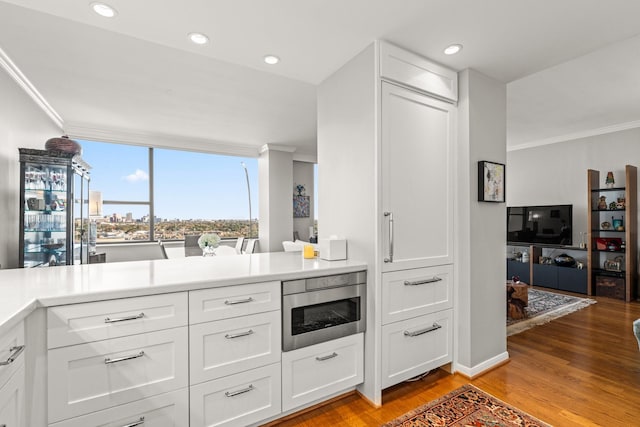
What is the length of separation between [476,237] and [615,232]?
409cm

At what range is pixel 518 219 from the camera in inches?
229

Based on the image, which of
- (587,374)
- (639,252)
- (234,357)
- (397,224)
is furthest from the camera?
(639,252)

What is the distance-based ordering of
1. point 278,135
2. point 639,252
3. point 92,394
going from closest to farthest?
point 92,394
point 639,252
point 278,135

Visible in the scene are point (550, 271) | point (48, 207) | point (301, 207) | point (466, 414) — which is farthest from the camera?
point (301, 207)

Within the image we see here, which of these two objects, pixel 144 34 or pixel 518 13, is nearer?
pixel 518 13

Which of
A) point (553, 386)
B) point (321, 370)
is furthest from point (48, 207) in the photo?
point (553, 386)

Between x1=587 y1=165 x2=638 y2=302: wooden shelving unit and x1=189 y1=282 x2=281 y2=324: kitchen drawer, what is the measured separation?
536cm

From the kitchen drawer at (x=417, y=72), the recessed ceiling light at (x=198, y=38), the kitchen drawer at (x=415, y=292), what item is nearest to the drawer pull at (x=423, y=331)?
the kitchen drawer at (x=415, y=292)

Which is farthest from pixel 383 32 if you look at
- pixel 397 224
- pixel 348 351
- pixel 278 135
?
pixel 278 135

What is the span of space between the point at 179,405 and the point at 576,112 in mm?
5541

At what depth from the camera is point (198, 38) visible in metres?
2.02

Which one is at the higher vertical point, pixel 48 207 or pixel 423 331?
pixel 48 207

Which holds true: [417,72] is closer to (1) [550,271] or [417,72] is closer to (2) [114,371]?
(2) [114,371]

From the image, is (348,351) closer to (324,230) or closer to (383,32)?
(324,230)
